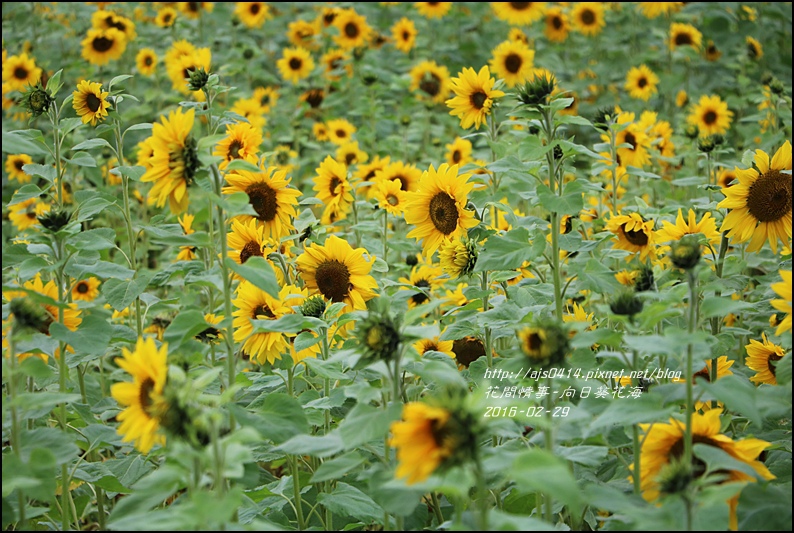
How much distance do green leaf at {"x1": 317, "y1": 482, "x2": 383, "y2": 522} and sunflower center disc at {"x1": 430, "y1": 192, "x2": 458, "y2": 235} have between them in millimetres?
747

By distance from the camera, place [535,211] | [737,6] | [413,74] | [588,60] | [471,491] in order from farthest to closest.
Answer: [588,60] < [737,6] < [413,74] < [535,211] < [471,491]

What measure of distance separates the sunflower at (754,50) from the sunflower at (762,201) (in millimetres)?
3562

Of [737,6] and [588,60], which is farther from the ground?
[737,6]

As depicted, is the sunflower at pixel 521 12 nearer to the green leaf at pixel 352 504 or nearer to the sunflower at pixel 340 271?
the sunflower at pixel 340 271

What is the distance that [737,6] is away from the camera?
222 inches

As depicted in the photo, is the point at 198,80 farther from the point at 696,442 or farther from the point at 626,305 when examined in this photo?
the point at 696,442

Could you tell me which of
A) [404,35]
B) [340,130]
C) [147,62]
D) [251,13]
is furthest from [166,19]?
[340,130]

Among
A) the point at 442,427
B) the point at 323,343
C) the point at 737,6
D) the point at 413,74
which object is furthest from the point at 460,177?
the point at 737,6

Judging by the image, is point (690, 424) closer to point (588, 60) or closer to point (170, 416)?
point (170, 416)

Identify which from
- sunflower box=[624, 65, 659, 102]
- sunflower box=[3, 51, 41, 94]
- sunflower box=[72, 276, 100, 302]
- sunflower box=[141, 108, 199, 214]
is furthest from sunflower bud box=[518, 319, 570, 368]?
sunflower box=[624, 65, 659, 102]

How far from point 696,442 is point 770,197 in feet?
2.48

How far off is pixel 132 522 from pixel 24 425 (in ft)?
2.87

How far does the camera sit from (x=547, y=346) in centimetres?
122

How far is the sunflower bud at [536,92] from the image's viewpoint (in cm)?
170
